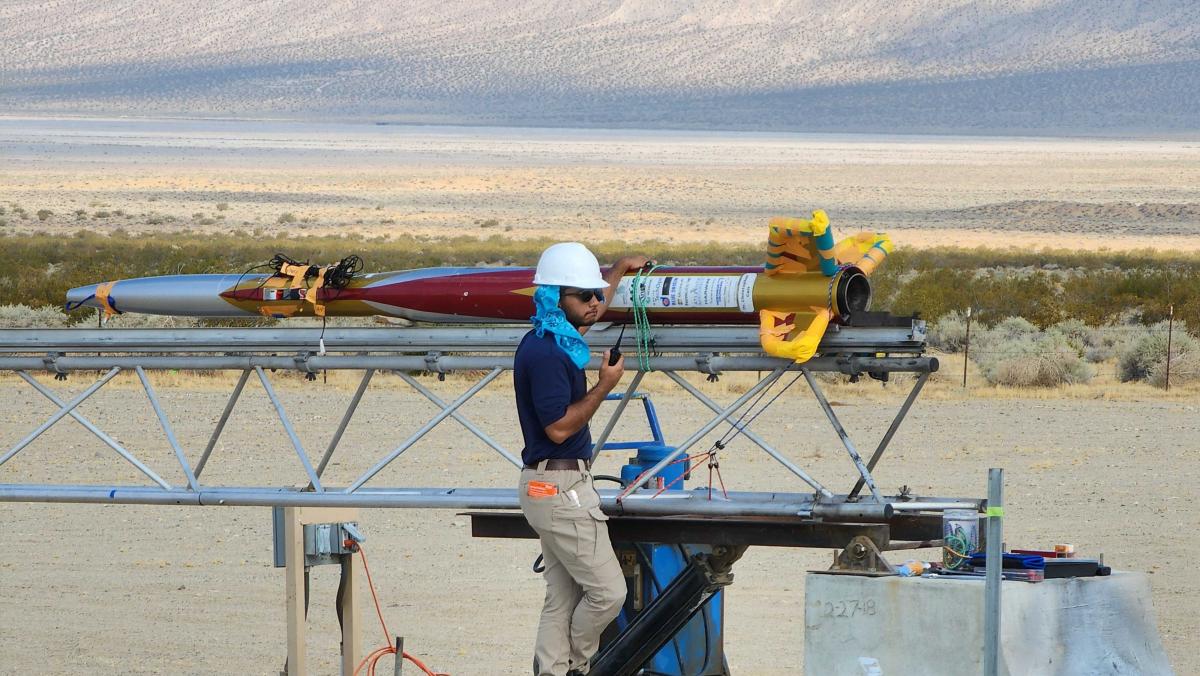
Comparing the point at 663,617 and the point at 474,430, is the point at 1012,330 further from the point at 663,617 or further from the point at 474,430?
the point at 474,430

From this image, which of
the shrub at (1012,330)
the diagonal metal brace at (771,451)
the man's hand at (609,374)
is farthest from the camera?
the shrub at (1012,330)

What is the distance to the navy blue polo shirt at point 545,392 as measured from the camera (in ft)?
18.5

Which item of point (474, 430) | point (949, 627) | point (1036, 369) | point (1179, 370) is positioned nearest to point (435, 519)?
point (474, 430)

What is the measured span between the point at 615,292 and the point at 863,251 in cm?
105

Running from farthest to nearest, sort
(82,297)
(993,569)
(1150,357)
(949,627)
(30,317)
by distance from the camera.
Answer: (30,317) < (1150,357) < (82,297) < (949,627) < (993,569)

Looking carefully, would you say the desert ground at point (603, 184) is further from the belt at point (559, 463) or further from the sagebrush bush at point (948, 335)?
the belt at point (559, 463)

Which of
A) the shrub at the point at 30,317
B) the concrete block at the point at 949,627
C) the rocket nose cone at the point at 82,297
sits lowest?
the concrete block at the point at 949,627

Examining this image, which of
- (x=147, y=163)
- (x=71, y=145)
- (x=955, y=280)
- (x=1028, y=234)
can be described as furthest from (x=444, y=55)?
(x=955, y=280)

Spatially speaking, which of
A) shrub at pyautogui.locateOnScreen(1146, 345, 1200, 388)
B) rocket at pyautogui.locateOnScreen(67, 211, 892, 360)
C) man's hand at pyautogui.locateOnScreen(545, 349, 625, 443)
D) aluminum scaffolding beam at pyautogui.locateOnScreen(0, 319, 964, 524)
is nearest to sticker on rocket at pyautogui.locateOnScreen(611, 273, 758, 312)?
rocket at pyautogui.locateOnScreen(67, 211, 892, 360)

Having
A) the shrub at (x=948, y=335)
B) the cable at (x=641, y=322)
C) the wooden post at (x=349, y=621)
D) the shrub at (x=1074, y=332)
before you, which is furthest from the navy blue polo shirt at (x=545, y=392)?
the shrub at (x=1074, y=332)

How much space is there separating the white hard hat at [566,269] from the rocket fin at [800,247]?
84cm

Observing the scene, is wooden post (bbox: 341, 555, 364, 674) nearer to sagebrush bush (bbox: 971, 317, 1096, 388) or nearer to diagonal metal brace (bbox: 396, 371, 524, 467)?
diagonal metal brace (bbox: 396, 371, 524, 467)

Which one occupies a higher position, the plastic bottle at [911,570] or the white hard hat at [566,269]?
the white hard hat at [566,269]

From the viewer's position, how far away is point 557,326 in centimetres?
573
